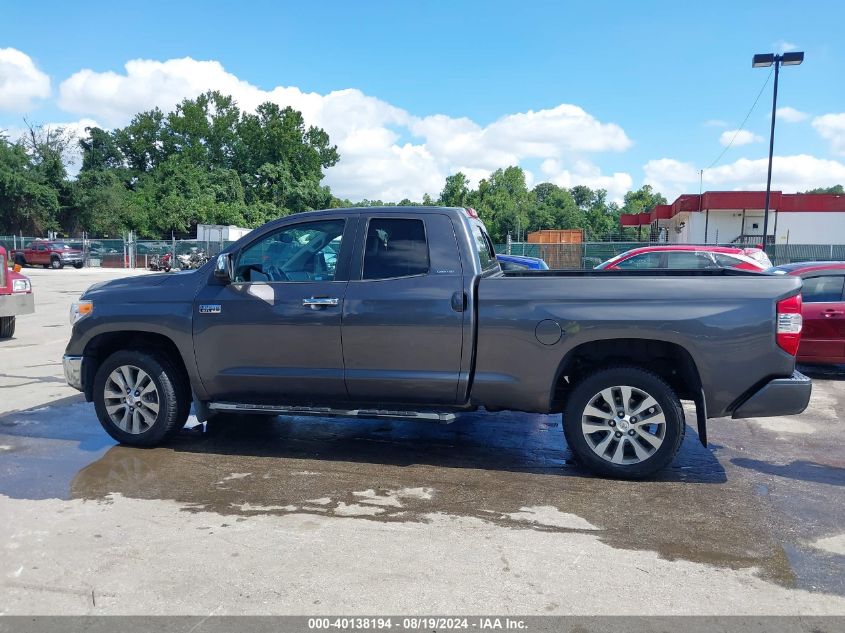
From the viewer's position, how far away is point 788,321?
15.0 ft

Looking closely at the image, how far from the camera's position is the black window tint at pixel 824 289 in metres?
8.68

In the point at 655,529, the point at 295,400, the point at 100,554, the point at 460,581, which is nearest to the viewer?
the point at 460,581

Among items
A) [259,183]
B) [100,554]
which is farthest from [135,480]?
[259,183]

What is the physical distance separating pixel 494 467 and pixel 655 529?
1462mm

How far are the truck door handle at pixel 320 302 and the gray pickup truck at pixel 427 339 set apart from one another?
0.05 ft

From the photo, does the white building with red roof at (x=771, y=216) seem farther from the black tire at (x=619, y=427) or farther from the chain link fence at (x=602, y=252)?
the black tire at (x=619, y=427)

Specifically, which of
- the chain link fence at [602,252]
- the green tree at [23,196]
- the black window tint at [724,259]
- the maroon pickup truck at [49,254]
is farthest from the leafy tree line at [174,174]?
the black window tint at [724,259]

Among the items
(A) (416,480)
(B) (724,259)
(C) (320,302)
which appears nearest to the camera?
(A) (416,480)

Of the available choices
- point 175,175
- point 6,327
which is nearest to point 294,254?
point 6,327

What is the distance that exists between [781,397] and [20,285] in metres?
12.0

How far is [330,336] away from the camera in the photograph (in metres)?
5.21

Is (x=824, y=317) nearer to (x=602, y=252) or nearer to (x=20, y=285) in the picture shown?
(x=20, y=285)

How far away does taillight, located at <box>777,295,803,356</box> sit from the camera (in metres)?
4.57

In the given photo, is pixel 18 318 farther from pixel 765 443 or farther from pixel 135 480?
pixel 765 443
